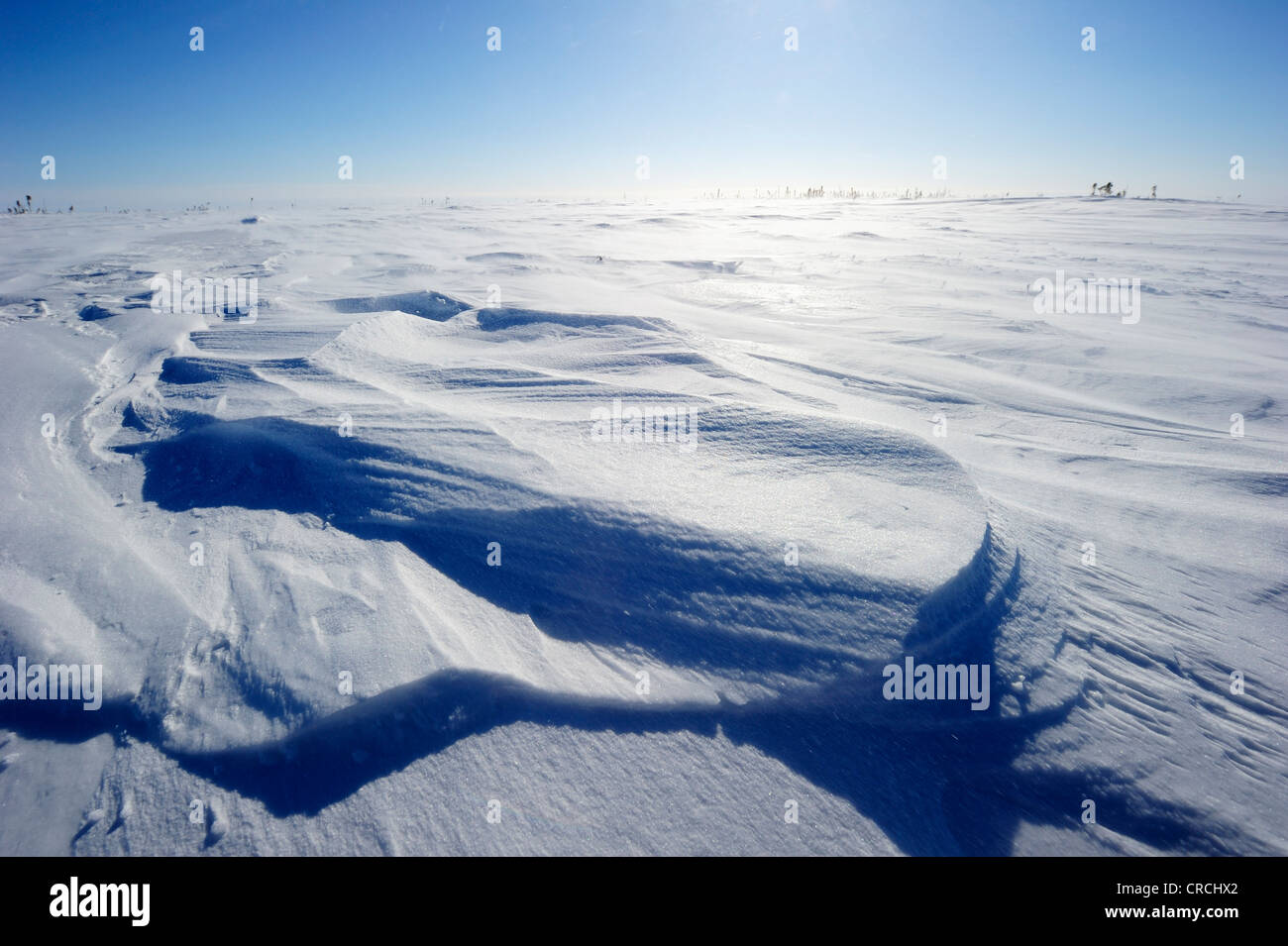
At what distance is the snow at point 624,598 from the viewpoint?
3.75 feet

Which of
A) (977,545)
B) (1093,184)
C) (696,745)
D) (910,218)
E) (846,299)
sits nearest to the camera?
(696,745)

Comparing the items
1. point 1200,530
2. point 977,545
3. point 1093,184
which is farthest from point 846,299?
point 1093,184

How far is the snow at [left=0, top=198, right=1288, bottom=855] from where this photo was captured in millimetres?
1142

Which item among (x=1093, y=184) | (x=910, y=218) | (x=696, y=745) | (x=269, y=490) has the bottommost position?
(x=696, y=745)

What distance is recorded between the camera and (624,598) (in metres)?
1.50

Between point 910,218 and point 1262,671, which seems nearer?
point 1262,671

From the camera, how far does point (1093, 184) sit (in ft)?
45.6

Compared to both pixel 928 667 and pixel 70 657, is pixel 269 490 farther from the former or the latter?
pixel 928 667

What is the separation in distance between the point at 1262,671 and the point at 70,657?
2.95m
